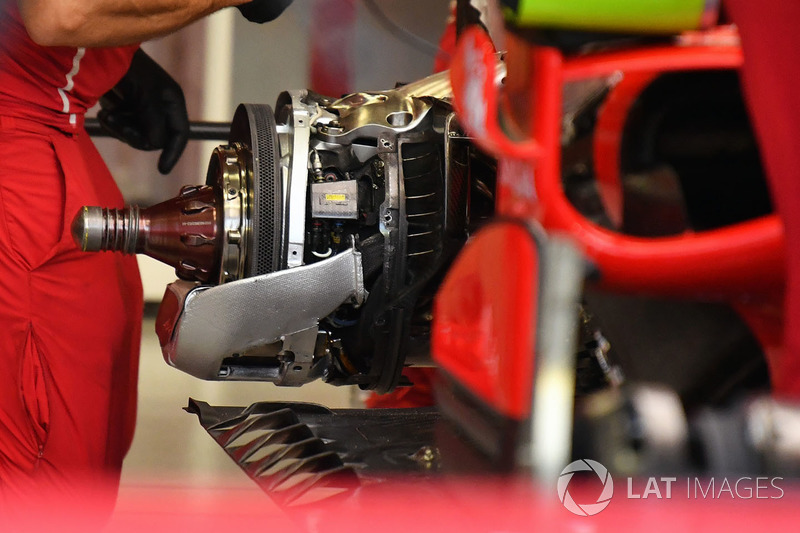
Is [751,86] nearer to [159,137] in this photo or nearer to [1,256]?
[1,256]

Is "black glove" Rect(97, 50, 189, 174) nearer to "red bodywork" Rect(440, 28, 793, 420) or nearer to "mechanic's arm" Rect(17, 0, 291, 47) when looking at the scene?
"mechanic's arm" Rect(17, 0, 291, 47)

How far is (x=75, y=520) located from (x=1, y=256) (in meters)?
0.93

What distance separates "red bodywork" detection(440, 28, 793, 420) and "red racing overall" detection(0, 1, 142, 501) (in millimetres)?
828

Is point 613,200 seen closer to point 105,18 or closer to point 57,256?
point 105,18

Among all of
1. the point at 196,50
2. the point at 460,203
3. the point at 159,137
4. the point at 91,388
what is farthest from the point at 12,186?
the point at 196,50

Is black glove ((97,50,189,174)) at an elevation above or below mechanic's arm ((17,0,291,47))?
below

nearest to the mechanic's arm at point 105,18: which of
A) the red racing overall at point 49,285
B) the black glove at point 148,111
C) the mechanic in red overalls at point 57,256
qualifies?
the mechanic in red overalls at point 57,256

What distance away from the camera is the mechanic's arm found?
49.5 inches

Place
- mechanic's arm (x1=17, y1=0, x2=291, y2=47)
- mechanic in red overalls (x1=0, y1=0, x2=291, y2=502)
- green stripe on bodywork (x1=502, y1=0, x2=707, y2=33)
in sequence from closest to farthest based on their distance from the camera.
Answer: green stripe on bodywork (x1=502, y1=0, x2=707, y2=33) → mechanic's arm (x1=17, y1=0, x2=291, y2=47) → mechanic in red overalls (x1=0, y1=0, x2=291, y2=502)

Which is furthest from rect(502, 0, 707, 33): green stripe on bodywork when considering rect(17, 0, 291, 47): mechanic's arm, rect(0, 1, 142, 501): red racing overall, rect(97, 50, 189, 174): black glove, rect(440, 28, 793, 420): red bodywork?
rect(97, 50, 189, 174): black glove

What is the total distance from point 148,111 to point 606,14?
1.29m

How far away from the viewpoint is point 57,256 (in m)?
1.43

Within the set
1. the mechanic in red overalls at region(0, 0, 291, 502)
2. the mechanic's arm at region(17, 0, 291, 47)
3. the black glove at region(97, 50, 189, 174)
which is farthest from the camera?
the black glove at region(97, 50, 189, 174)

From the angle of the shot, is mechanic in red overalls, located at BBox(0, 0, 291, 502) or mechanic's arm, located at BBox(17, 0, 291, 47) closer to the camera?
mechanic's arm, located at BBox(17, 0, 291, 47)
